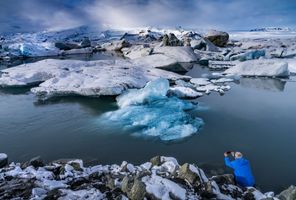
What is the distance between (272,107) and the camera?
9469 millimetres

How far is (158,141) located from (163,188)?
10.1 feet

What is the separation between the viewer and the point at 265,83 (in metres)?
13.5

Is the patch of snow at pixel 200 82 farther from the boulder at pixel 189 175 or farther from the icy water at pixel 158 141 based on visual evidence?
the boulder at pixel 189 175

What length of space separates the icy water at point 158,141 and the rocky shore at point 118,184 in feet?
4.14

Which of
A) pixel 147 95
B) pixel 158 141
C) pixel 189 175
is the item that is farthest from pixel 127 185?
pixel 147 95

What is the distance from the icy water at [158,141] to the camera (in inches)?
237

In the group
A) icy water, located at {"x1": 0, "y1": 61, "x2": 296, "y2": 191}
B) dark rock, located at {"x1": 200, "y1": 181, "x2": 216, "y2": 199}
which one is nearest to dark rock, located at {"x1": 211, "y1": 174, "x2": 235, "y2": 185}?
dark rock, located at {"x1": 200, "y1": 181, "x2": 216, "y2": 199}

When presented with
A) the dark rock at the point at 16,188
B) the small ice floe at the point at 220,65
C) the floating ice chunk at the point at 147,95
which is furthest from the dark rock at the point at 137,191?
the small ice floe at the point at 220,65

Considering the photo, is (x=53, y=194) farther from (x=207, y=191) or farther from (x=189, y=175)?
(x=207, y=191)

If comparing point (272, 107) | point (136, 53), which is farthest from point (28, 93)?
point (136, 53)

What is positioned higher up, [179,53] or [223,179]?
[179,53]

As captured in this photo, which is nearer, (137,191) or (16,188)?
(137,191)

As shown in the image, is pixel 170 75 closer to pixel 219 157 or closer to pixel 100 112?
pixel 100 112

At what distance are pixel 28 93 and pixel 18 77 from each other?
1.45 metres
